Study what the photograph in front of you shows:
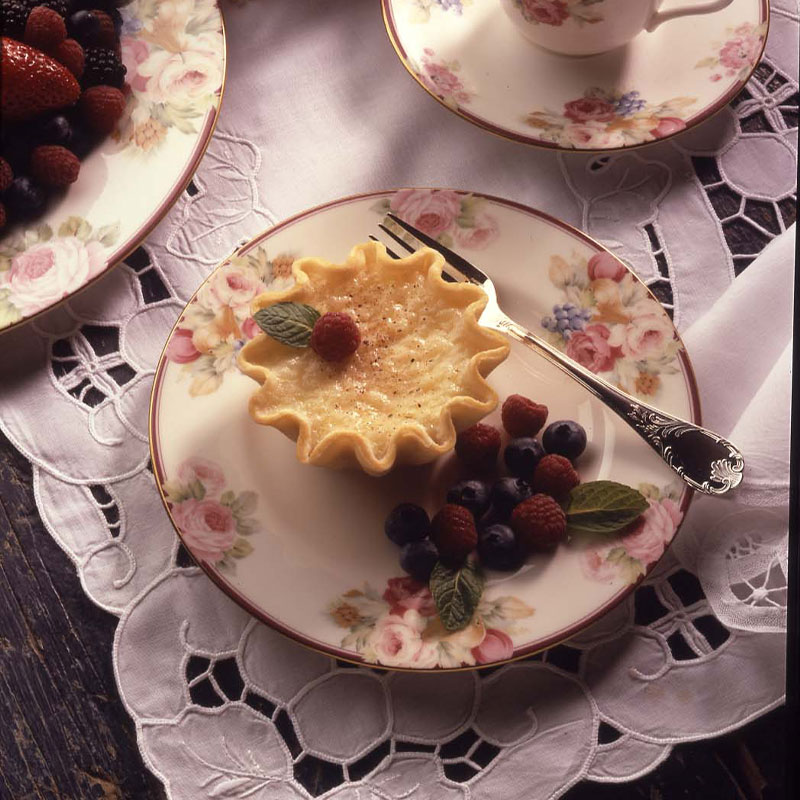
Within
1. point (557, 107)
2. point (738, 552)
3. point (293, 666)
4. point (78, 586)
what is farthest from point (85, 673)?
point (557, 107)

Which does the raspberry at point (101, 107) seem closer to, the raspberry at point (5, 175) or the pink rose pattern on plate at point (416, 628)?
the raspberry at point (5, 175)

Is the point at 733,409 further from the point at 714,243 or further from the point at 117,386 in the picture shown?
the point at 117,386

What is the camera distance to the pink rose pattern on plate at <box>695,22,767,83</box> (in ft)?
5.57

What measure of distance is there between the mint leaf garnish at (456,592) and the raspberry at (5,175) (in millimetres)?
993

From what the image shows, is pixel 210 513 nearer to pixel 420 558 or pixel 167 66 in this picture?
pixel 420 558

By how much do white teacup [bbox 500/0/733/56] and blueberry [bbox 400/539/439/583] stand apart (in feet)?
3.14

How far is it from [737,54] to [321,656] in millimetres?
1307

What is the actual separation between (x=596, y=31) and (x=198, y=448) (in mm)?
1024

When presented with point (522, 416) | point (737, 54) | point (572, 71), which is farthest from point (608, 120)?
point (522, 416)

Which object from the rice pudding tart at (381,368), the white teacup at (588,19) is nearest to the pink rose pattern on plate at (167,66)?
the rice pudding tart at (381,368)

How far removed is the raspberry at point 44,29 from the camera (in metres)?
1.65

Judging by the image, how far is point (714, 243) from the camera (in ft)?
5.56

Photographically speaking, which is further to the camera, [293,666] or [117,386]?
[117,386]

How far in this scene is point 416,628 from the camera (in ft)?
4.62
